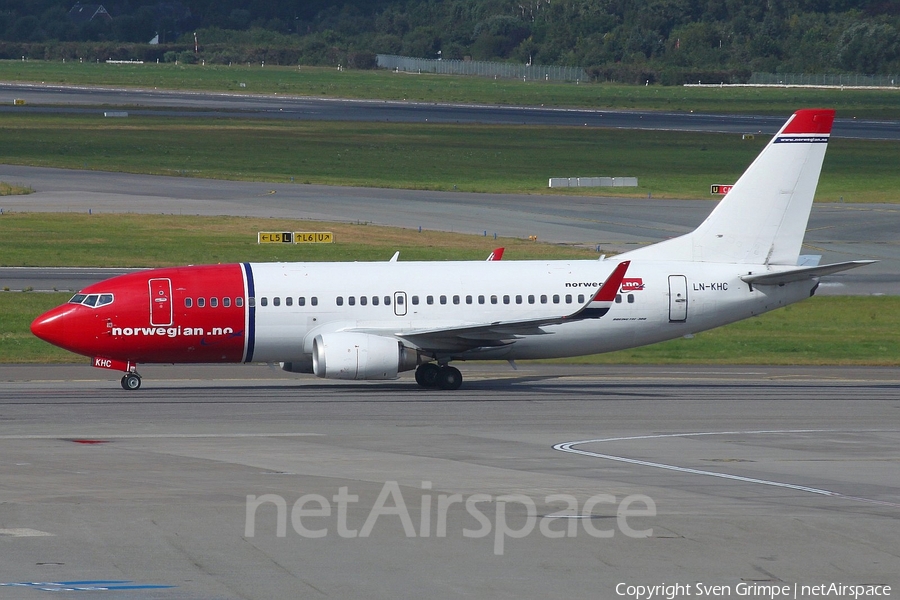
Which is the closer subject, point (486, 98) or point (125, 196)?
point (125, 196)

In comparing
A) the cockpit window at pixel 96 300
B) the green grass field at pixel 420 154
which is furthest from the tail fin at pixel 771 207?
the green grass field at pixel 420 154

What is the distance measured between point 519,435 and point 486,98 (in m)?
159

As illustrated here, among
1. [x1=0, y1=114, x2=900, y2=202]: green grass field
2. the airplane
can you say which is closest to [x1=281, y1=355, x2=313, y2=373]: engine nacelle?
the airplane

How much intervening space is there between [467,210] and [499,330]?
42.3 m

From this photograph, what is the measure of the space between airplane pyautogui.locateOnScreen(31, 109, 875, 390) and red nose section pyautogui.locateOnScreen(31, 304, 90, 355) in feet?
0.13

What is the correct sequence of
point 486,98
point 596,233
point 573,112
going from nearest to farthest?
point 596,233
point 573,112
point 486,98

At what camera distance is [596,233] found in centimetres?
7106

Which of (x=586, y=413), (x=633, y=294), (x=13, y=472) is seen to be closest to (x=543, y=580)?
(x=13, y=472)

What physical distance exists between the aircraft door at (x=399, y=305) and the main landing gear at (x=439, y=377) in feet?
5.73

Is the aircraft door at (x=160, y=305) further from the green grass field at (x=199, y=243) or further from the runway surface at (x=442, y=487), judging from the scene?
the green grass field at (x=199, y=243)

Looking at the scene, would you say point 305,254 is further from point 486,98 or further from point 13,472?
Result: point 486,98

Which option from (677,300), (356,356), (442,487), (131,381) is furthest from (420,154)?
(442,487)

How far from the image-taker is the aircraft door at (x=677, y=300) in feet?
127

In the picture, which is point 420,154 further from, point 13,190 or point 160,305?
point 160,305
